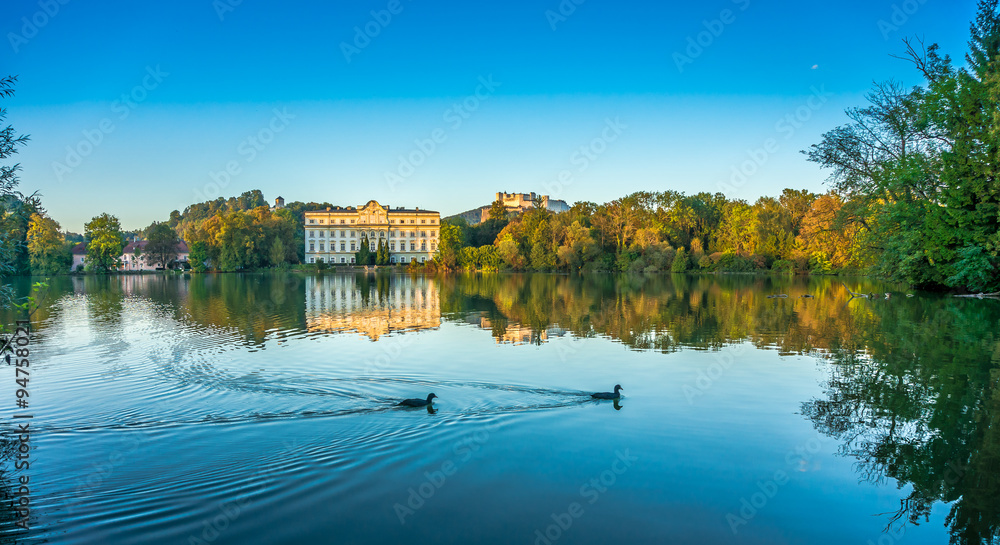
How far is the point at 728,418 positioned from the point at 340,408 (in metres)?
5.89

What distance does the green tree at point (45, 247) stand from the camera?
63.7m

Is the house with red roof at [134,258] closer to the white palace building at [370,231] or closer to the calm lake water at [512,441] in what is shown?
the white palace building at [370,231]

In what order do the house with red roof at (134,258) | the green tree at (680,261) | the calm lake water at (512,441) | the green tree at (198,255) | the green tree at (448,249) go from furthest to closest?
the house with red roof at (134,258), the green tree at (448,249), the green tree at (198,255), the green tree at (680,261), the calm lake water at (512,441)

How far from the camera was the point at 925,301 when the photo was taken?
998 inches

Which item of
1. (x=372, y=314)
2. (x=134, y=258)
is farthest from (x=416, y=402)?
(x=134, y=258)

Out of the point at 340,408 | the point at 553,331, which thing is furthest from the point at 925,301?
the point at 340,408

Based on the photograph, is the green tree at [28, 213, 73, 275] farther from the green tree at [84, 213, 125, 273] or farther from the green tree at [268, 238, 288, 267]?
the green tree at [268, 238, 288, 267]

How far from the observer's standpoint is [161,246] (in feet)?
260

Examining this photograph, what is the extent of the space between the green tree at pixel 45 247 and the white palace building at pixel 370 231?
36896mm

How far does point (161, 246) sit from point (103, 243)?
1201 centimetres

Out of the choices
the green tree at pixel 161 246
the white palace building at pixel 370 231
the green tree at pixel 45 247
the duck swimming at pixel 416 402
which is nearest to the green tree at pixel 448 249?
the white palace building at pixel 370 231

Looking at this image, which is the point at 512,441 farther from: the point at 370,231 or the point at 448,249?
the point at 370,231

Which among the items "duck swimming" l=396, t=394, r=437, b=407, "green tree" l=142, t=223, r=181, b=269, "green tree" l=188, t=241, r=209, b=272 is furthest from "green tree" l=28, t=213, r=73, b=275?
"duck swimming" l=396, t=394, r=437, b=407

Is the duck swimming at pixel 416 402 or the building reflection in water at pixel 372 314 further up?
the building reflection in water at pixel 372 314
